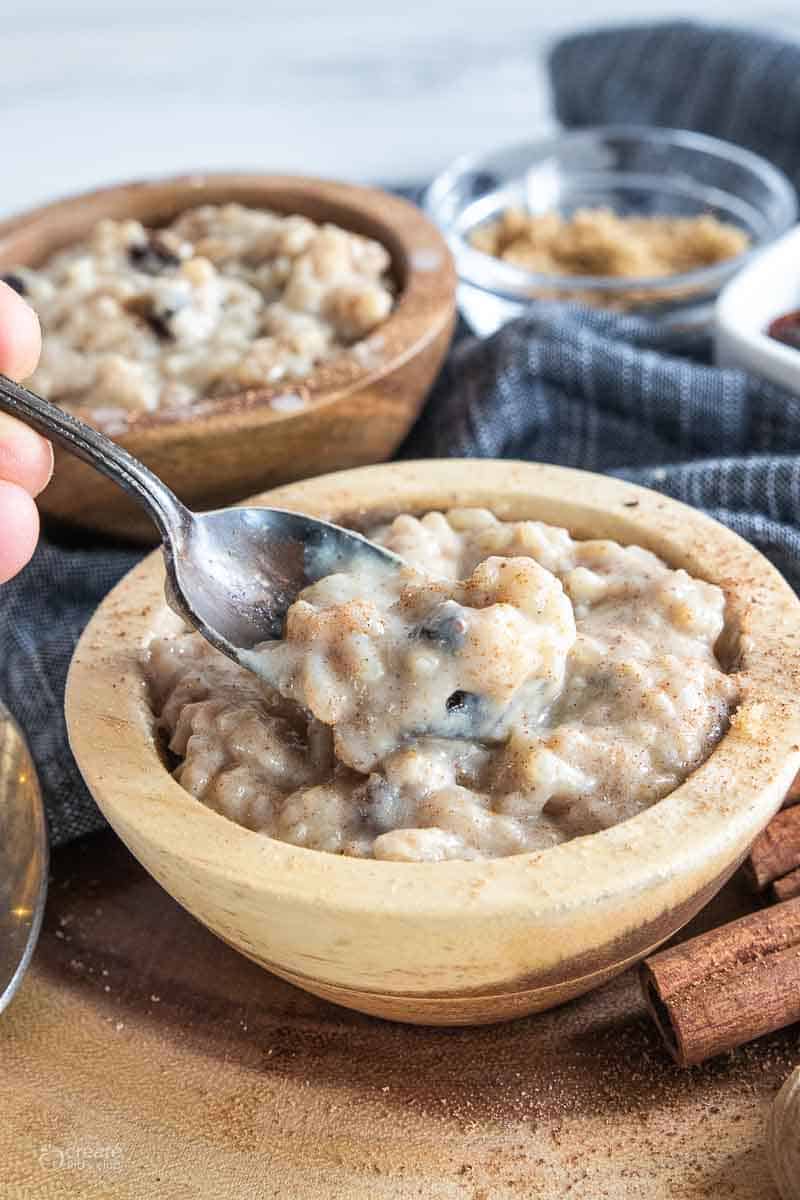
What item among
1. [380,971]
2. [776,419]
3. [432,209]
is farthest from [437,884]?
[432,209]

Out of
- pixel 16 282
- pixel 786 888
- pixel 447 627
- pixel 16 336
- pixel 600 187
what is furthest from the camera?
pixel 600 187

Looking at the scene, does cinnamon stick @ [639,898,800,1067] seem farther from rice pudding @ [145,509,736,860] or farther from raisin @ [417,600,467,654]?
raisin @ [417,600,467,654]

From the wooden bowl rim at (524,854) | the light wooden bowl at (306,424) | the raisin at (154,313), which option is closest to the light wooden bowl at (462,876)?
the wooden bowl rim at (524,854)

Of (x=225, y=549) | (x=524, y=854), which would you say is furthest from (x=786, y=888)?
(x=225, y=549)

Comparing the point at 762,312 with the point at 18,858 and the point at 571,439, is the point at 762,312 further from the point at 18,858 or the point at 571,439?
the point at 18,858

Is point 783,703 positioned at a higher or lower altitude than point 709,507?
higher

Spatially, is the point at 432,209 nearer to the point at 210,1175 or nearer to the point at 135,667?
the point at 135,667
